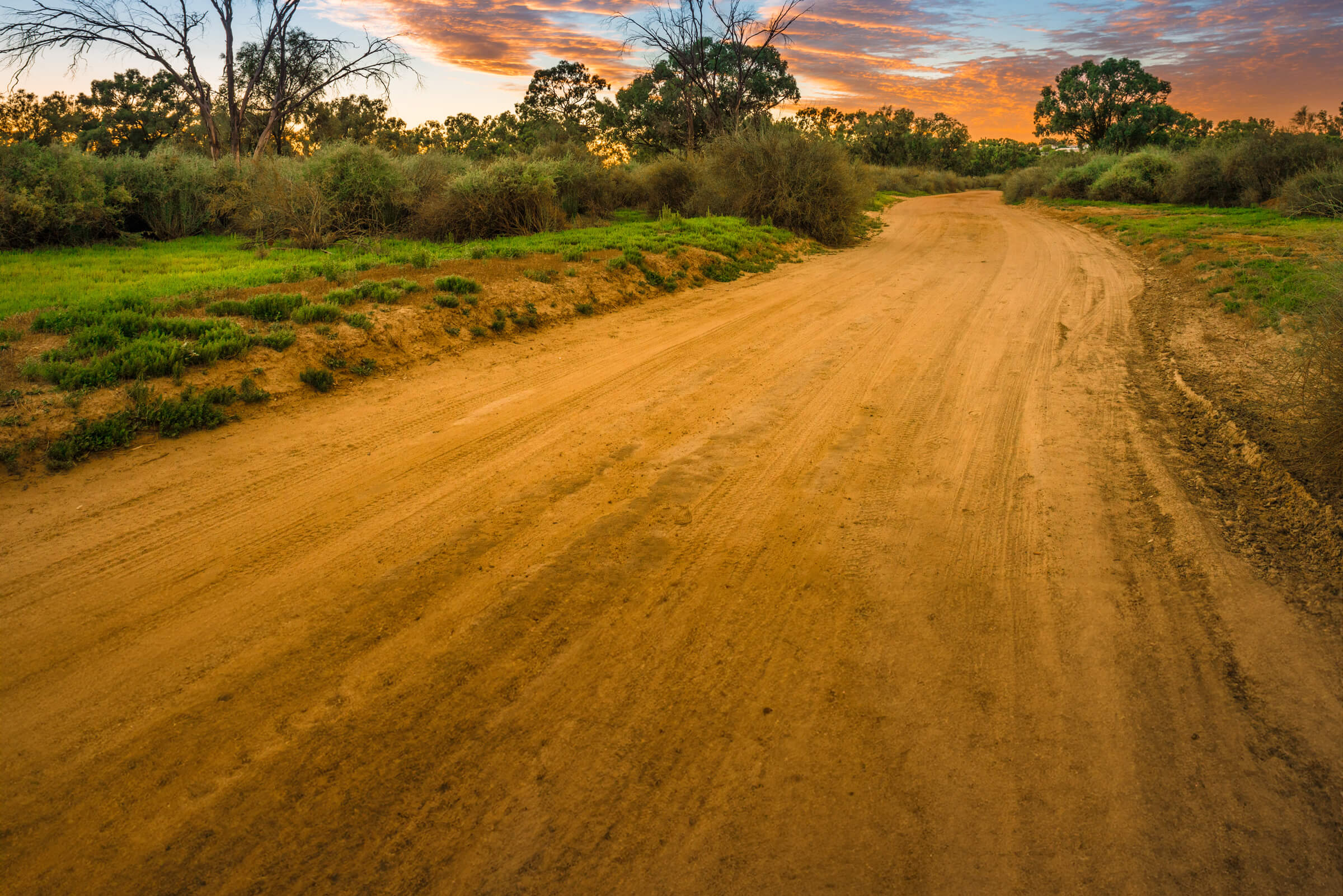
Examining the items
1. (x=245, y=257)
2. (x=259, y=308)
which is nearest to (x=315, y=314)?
(x=259, y=308)

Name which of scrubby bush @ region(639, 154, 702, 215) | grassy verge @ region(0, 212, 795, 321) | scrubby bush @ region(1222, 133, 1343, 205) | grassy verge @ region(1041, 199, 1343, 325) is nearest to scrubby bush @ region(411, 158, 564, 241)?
grassy verge @ region(0, 212, 795, 321)

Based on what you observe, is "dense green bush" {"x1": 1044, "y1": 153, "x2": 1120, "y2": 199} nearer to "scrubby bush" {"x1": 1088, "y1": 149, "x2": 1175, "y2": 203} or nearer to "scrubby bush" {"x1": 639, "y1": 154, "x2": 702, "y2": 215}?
"scrubby bush" {"x1": 1088, "y1": 149, "x2": 1175, "y2": 203}

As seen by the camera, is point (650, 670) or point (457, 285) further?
point (457, 285)

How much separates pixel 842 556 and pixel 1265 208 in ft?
86.8

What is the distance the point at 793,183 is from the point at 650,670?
56.4ft

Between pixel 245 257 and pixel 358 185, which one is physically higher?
pixel 358 185

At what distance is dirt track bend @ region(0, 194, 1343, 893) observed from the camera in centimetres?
220

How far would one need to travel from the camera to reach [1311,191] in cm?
1823

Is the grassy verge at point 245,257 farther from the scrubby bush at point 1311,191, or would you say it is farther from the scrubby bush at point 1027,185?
the scrubby bush at point 1027,185

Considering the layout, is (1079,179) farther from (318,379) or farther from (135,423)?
(135,423)

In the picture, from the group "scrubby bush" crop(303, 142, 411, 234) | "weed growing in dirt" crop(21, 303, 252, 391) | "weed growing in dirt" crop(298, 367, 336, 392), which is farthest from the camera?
"scrubby bush" crop(303, 142, 411, 234)

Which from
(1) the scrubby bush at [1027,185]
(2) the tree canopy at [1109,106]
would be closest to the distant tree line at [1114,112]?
(2) the tree canopy at [1109,106]

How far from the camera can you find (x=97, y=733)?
101 inches

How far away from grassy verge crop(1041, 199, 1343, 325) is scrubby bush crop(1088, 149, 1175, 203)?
4955mm
